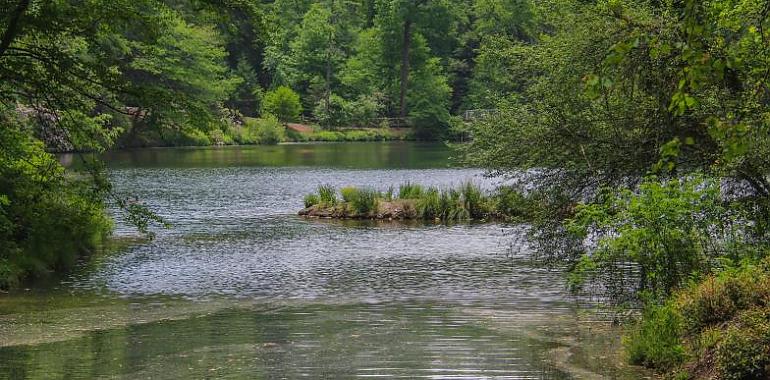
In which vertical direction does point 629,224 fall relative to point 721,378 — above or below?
above

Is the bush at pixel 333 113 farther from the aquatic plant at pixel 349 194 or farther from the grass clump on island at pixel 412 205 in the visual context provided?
the aquatic plant at pixel 349 194

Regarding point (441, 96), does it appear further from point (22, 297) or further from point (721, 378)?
point (721, 378)

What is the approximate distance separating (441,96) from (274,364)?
273 ft

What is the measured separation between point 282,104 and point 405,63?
14763 mm

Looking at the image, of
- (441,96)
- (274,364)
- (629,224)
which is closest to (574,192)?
(629,224)

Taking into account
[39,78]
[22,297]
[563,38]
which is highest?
[563,38]

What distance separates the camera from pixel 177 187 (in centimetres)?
4081

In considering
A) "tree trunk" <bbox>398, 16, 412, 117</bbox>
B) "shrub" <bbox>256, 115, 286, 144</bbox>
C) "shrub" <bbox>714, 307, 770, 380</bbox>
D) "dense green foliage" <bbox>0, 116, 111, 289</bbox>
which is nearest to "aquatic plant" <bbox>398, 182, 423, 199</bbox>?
"dense green foliage" <bbox>0, 116, 111, 289</bbox>

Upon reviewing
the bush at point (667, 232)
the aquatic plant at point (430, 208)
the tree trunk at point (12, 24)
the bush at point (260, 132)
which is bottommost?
the aquatic plant at point (430, 208)

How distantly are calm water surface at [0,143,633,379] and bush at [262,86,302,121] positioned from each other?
55.3 metres

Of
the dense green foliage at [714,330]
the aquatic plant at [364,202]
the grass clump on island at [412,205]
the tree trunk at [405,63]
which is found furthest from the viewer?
the tree trunk at [405,63]

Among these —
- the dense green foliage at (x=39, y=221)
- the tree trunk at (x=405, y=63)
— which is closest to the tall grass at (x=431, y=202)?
the dense green foliage at (x=39, y=221)

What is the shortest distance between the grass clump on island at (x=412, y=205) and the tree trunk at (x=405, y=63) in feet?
205

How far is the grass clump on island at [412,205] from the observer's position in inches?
1224
